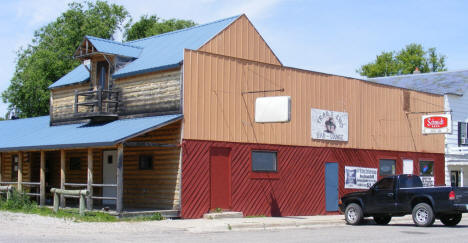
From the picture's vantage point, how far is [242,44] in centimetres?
2491

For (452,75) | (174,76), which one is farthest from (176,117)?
(452,75)

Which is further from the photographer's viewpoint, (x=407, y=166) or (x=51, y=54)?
(x=51, y=54)

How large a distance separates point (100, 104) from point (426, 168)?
668 inches

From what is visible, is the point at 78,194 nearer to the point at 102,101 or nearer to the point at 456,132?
the point at 102,101

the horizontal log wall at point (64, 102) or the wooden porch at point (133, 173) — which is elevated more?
the horizontal log wall at point (64, 102)

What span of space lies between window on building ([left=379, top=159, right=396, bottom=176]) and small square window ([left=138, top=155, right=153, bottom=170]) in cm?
1165

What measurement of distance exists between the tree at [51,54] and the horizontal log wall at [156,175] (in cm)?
2821

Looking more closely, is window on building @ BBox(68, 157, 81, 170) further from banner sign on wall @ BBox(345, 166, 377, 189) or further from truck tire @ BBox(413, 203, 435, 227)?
truck tire @ BBox(413, 203, 435, 227)

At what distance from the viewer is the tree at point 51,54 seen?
4997cm

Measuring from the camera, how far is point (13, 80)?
5250cm

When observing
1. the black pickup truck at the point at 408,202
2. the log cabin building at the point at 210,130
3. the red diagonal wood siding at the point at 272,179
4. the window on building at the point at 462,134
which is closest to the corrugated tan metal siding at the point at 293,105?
the log cabin building at the point at 210,130

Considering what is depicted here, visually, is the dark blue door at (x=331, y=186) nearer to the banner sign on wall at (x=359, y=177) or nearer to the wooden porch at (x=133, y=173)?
the banner sign on wall at (x=359, y=177)

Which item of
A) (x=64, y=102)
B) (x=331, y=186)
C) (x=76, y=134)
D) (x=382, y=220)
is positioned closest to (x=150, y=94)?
(x=76, y=134)

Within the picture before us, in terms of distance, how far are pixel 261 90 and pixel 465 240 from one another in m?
10.8
